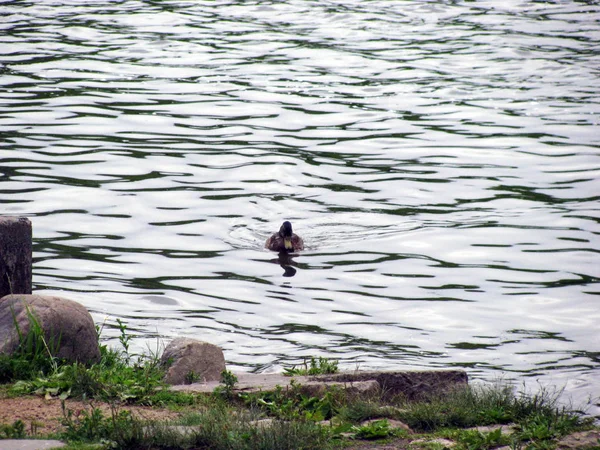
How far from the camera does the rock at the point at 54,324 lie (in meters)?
8.21

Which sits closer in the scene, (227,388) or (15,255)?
(227,388)

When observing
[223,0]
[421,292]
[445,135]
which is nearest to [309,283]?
[421,292]

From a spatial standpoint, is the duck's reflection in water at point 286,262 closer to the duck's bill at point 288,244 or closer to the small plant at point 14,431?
the duck's bill at point 288,244

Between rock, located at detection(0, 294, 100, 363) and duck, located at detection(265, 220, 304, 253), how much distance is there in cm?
601

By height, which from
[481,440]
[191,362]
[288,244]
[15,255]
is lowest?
[288,244]

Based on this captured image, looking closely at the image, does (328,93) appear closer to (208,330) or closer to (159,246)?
(159,246)

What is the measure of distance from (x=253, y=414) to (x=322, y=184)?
1109cm

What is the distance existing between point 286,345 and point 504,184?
814 centimetres

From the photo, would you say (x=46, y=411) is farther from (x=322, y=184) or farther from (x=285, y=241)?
(x=322, y=184)

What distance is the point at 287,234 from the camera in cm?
1448

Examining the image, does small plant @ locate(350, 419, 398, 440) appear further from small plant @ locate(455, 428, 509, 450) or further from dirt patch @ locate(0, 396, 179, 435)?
dirt patch @ locate(0, 396, 179, 435)

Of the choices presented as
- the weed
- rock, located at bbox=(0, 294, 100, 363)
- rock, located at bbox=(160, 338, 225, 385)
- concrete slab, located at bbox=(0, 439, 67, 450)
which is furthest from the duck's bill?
concrete slab, located at bbox=(0, 439, 67, 450)

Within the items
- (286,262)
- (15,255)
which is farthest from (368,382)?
(286,262)

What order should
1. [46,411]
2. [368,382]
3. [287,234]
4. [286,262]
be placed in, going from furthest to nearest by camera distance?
[287,234]
[286,262]
[368,382]
[46,411]
